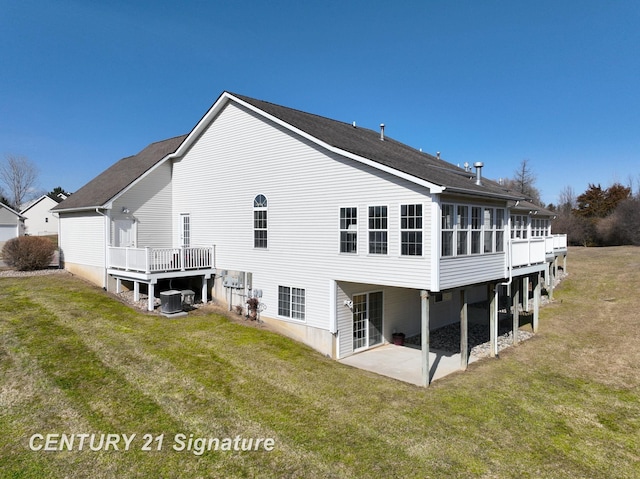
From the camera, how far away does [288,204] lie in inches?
586

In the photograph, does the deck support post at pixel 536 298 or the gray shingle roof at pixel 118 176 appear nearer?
the deck support post at pixel 536 298

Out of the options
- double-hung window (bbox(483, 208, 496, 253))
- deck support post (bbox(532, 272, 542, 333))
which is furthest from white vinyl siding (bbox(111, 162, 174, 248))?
deck support post (bbox(532, 272, 542, 333))

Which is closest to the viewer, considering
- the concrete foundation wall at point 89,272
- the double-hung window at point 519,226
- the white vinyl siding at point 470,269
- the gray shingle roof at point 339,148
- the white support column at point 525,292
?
the white vinyl siding at point 470,269

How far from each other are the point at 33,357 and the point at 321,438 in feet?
26.6

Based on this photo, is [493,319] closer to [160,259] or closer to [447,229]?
[447,229]

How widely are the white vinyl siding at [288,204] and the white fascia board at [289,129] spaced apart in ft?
0.90

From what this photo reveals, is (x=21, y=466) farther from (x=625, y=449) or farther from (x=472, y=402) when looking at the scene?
(x=625, y=449)

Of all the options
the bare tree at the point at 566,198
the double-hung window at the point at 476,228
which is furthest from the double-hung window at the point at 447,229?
the bare tree at the point at 566,198

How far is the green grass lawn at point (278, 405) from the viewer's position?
23.8ft

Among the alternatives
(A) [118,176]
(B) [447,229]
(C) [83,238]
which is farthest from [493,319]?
(A) [118,176]

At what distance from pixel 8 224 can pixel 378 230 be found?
36535mm

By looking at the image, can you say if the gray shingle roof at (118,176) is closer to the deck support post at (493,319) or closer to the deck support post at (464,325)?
the deck support post at (464,325)

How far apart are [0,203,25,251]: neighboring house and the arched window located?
29883mm

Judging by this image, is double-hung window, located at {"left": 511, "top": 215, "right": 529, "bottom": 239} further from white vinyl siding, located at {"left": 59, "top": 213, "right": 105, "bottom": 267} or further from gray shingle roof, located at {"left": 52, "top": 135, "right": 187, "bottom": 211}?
white vinyl siding, located at {"left": 59, "top": 213, "right": 105, "bottom": 267}
